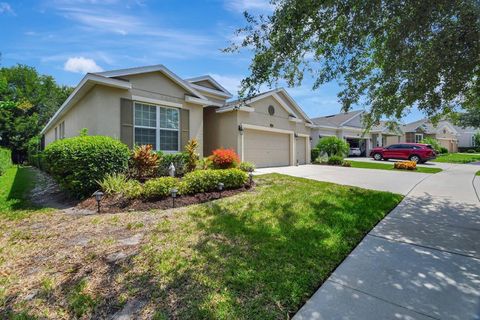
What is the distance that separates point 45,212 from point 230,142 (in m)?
10.1

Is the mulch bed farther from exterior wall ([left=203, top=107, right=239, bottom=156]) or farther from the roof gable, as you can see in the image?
exterior wall ([left=203, top=107, right=239, bottom=156])

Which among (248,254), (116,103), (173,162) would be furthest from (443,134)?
(248,254)

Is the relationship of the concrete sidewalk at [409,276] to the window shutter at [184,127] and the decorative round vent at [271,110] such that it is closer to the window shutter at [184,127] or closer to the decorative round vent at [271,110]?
the window shutter at [184,127]

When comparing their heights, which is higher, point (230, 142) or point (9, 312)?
point (230, 142)

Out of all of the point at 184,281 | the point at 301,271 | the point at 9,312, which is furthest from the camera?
the point at 301,271

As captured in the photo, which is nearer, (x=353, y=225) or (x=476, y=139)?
(x=353, y=225)

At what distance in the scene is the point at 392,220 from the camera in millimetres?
5863

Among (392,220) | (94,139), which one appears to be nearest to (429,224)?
(392,220)

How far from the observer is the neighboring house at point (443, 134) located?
3906 cm

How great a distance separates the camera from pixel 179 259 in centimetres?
381

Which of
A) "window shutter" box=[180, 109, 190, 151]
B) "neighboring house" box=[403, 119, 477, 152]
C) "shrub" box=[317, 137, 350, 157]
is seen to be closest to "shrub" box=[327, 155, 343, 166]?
"shrub" box=[317, 137, 350, 157]

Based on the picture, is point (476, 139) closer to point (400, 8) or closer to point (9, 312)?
point (400, 8)

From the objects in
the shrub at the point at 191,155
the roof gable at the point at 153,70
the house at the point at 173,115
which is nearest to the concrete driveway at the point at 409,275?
the house at the point at 173,115

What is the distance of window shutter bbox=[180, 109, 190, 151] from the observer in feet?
40.1
